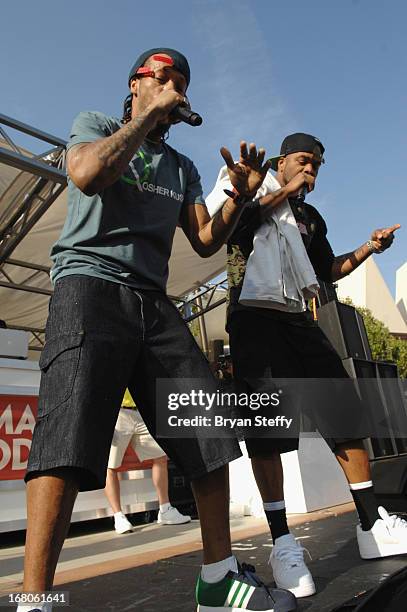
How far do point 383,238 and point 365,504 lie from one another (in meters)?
1.22

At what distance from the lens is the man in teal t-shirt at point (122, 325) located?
56.0 inches

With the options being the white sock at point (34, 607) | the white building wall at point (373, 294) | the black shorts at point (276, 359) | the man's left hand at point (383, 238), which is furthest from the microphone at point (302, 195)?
the white building wall at point (373, 294)

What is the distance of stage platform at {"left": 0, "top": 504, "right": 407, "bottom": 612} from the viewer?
6.19 ft

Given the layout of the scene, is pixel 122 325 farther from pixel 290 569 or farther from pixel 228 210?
pixel 290 569

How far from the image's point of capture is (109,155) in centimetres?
147

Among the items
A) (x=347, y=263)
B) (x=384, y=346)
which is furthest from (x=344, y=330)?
(x=384, y=346)

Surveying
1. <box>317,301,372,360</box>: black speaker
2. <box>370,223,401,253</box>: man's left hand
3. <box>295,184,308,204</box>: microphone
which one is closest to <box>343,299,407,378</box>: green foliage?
<box>317,301,372,360</box>: black speaker

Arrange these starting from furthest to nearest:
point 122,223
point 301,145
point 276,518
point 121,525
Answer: point 121,525 → point 301,145 → point 276,518 → point 122,223

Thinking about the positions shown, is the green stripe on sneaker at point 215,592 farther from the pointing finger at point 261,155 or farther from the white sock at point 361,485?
the pointing finger at point 261,155

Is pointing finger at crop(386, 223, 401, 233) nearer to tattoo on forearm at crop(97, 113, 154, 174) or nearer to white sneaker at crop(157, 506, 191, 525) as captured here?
tattoo on forearm at crop(97, 113, 154, 174)

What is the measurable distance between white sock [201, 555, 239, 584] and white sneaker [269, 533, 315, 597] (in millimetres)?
330

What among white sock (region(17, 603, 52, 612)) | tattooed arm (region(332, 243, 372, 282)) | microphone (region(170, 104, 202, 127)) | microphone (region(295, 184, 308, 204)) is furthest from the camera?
tattooed arm (region(332, 243, 372, 282))

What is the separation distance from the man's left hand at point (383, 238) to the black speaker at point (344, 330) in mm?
1232

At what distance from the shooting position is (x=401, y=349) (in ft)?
85.4
